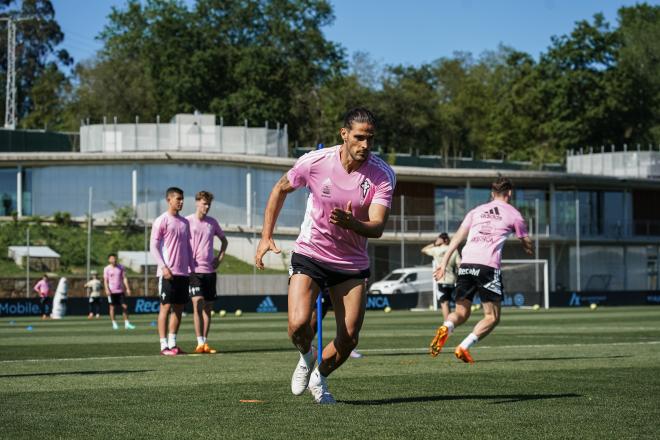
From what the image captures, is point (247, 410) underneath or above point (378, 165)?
underneath

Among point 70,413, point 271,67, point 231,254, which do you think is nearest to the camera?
point 70,413

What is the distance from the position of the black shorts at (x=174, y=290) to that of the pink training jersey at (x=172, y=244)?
0.09 m

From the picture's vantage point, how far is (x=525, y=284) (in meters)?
51.8

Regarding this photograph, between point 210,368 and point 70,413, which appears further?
point 210,368

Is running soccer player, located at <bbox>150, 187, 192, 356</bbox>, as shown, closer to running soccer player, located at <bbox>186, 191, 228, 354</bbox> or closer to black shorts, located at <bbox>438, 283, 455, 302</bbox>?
running soccer player, located at <bbox>186, 191, 228, 354</bbox>

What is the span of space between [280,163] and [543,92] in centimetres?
2976

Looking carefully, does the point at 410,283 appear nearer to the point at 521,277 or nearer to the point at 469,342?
the point at 521,277

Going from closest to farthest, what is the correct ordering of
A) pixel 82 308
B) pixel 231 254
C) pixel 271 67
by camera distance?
pixel 82 308, pixel 231 254, pixel 271 67

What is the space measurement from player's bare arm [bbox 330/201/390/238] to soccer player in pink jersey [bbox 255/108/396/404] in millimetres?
11

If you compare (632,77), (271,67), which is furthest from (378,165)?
(632,77)

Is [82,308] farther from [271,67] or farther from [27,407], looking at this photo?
[271,67]

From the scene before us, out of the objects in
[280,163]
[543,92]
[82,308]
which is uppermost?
[543,92]

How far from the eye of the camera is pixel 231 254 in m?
57.7

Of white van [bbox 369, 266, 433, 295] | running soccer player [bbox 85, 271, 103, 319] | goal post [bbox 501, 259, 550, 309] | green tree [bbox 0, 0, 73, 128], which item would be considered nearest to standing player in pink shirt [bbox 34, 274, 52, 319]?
running soccer player [bbox 85, 271, 103, 319]
